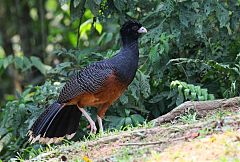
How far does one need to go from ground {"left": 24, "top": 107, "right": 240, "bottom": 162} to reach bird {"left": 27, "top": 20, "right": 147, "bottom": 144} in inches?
43.1

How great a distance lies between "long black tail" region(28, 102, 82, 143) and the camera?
743cm

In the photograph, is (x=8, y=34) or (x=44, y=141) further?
(x=8, y=34)

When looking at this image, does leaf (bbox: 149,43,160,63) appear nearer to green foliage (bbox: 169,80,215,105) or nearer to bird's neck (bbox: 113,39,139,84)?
bird's neck (bbox: 113,39,139,84)

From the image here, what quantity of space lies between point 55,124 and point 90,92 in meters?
0.73

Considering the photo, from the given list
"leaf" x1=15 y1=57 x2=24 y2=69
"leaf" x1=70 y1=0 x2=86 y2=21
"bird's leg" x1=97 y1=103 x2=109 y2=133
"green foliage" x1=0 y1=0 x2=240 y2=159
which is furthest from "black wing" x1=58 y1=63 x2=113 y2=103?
"leaf" x1=15 y1=57 x2=24 y2=69

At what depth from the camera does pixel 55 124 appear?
24.7 feet

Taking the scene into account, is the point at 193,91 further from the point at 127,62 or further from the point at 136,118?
the point at 136,118

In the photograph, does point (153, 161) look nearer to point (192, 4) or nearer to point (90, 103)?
point (90, 103)

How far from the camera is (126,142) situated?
5.52 metres

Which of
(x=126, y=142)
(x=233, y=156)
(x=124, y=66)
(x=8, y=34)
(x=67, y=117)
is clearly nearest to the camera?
(x=233, y=156)

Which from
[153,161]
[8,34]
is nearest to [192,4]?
[153,161]

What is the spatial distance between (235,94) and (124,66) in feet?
4.68

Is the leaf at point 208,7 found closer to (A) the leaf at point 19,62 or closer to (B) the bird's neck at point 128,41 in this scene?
(B) the bird's neck at point 128,41

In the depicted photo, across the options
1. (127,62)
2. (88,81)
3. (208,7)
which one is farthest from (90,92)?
(208,7)
